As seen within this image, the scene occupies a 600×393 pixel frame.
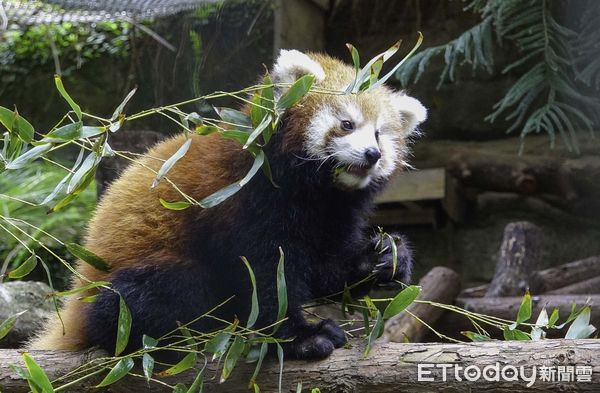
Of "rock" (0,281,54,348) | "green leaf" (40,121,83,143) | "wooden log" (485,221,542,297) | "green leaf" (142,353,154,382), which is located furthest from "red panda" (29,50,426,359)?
"wooden log" (485,221,542,297)

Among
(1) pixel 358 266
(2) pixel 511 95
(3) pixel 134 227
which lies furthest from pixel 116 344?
(2) pixel 511 95

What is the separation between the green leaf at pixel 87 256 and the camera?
2691 mm

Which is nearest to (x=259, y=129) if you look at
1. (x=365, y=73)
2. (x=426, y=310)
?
(x=365, y=73)

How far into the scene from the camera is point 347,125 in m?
3.32

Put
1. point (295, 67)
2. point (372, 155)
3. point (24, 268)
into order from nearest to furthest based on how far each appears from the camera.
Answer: point (24, 268)
point (372, 155)
point (295, 67)

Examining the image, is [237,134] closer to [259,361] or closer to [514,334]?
[259,361]

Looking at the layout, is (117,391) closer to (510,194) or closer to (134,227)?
(134,227)

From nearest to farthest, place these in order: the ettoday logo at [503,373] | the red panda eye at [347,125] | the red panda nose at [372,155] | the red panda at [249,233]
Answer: the ettoday logo at [503,373] < the red panda at [249,233] < the red panda nose at [372,155] < the red panda eye at [347,125]

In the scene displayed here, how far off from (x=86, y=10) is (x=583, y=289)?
3.66 metres

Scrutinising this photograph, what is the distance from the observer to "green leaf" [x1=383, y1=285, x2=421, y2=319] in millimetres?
2604

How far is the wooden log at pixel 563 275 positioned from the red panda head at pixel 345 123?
164 centimetres

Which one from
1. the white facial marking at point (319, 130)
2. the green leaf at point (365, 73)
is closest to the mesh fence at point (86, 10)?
the white facial marking at point (319, 130)

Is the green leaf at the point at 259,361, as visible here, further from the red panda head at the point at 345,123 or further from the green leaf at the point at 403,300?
the red panda head at the point at 345,123

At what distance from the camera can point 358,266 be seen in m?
3.20
